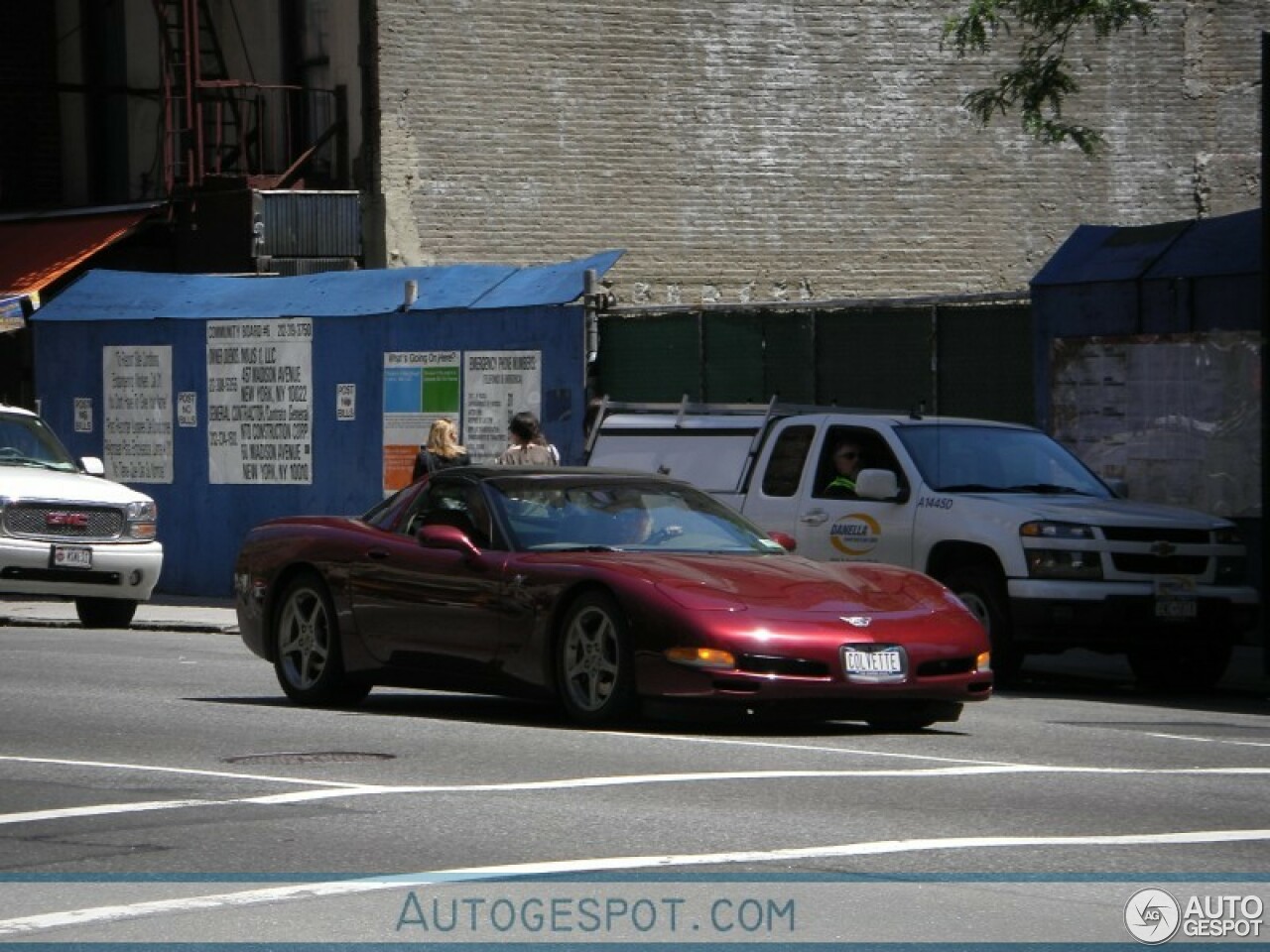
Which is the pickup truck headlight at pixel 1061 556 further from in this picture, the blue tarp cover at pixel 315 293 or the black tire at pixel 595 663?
the blue tarp cover at pixel 315 293

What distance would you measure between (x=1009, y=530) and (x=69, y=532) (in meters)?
9.45

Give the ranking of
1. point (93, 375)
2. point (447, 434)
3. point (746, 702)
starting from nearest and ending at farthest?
point (746, 702) → point (447, 434) → point (93, 375)

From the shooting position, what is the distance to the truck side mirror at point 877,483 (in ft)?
53.2

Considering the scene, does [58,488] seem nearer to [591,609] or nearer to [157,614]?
[157,614]

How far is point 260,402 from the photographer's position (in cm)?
2598

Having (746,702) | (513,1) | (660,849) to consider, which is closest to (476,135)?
(513,1)

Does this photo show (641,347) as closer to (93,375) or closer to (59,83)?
(93,375)

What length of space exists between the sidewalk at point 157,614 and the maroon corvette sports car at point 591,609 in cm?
789

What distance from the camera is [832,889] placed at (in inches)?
306

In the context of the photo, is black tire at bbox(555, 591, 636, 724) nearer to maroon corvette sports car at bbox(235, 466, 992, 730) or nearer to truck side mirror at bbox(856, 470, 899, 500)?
maroon corvette sports car at bbox(235, 466, 992, 730)

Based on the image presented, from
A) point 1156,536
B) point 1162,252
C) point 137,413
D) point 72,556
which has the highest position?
point 1162,252

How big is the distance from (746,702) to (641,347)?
11581 mm

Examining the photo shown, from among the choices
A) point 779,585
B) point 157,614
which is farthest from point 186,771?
point 157,614

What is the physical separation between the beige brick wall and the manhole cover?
1737 cm
